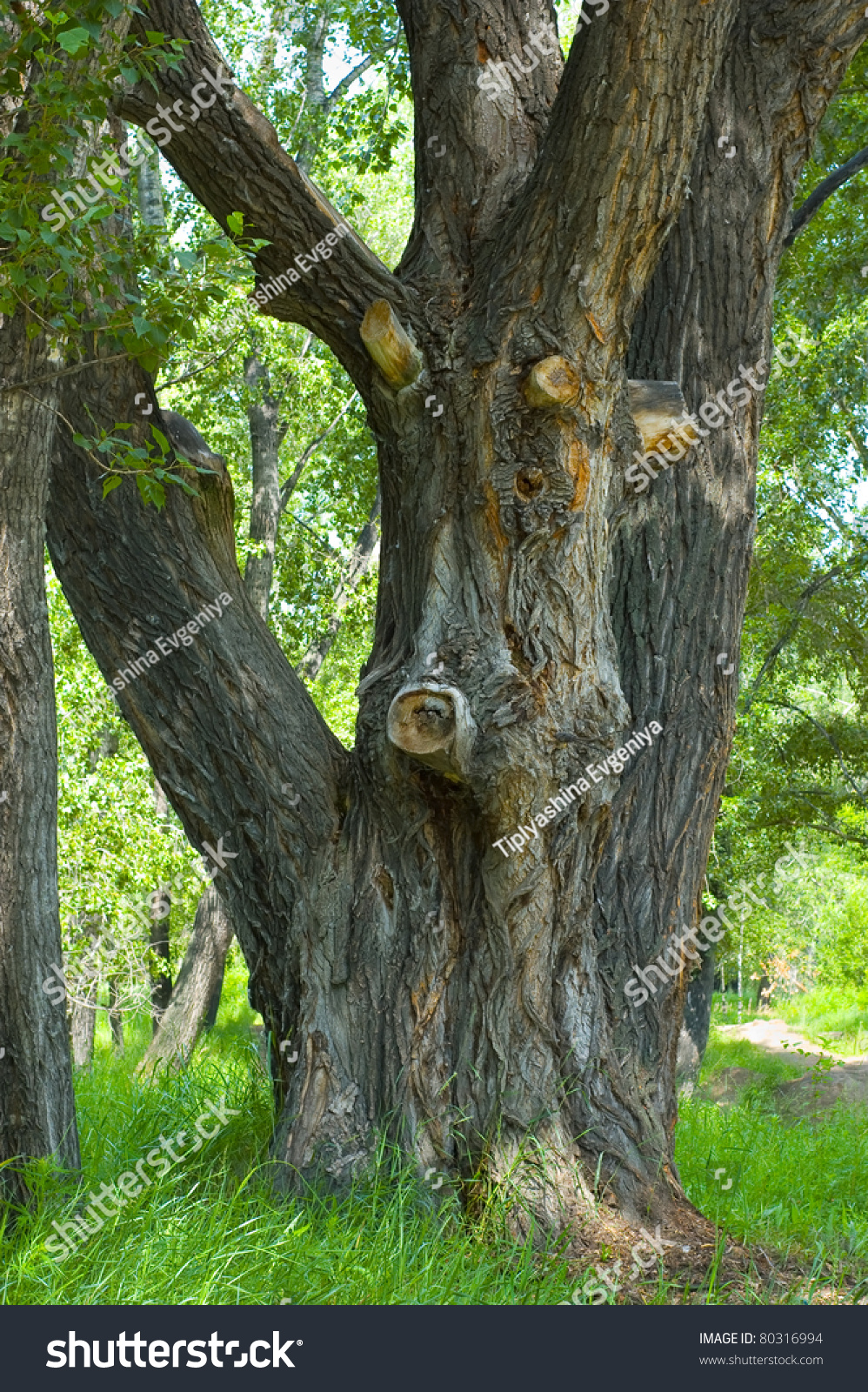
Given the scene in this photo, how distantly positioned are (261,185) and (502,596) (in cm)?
177

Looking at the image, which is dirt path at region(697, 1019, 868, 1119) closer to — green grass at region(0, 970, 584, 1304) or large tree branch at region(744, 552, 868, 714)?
large tree branch at region(744, 552, 868, 714)

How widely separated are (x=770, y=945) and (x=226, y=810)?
24.9 metres

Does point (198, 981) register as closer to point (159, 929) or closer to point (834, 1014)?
point (159, 929)

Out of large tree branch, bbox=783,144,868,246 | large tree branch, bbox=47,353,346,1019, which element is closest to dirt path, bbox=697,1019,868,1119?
large tree branch, bbox=47,353,346,1019

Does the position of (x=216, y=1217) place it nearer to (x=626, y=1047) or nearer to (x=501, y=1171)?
(x=501, y=1171)

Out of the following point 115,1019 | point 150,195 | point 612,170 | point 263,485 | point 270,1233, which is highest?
point 150,195

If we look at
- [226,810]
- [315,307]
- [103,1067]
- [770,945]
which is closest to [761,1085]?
[103,1067]

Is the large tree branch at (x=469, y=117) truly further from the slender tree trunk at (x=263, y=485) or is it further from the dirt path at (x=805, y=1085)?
the dirt path at (x=805, y=1085)

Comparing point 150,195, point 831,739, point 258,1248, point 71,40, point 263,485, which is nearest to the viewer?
point 71,40

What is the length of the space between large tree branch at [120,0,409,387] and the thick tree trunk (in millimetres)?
1099

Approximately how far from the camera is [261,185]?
400 cm

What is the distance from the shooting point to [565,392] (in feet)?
12.1

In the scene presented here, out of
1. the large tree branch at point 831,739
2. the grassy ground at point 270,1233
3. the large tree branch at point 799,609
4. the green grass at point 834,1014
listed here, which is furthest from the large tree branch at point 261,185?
the green grass at point 834,1014

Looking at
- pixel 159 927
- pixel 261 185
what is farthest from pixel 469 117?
pixel 159 927
